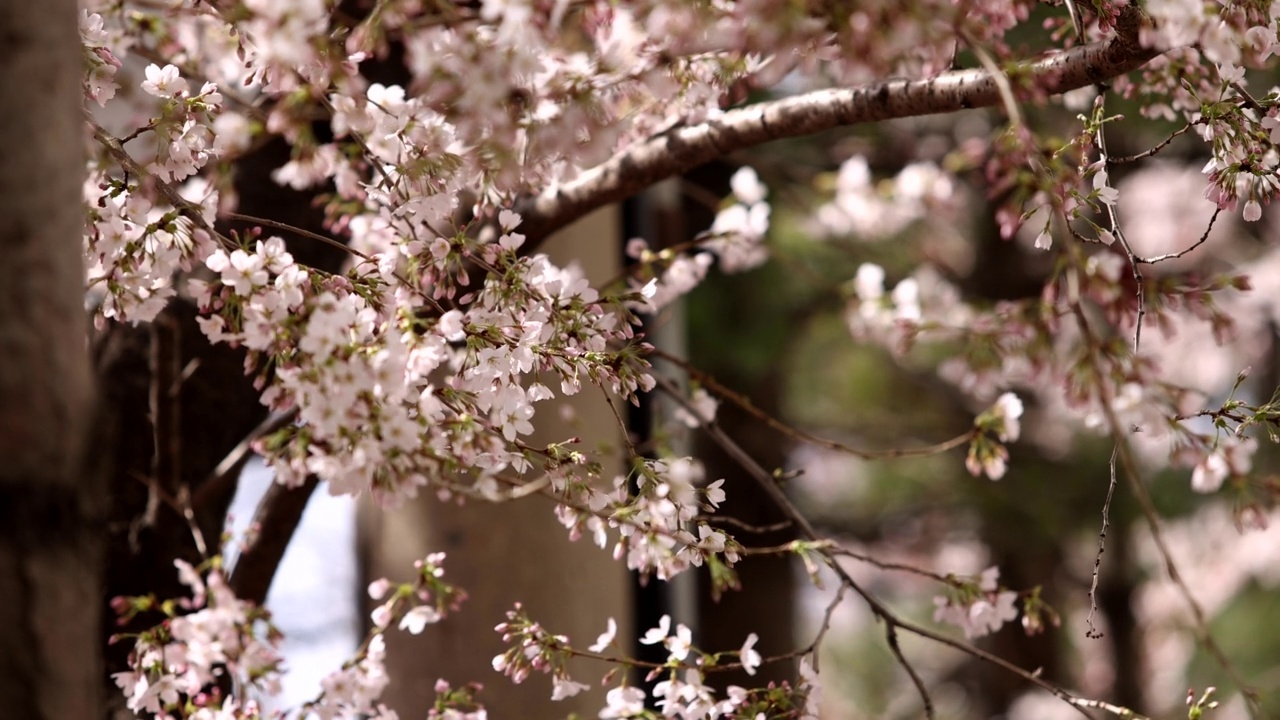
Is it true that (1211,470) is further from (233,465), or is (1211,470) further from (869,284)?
(233,465)

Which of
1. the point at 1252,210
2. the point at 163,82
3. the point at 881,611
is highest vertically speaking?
the point at 163,82

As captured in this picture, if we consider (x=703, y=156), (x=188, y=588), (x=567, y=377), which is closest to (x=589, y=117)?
(x=567, y=377)

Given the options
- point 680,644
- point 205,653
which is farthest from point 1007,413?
point 205,653

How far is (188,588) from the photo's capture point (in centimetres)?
156

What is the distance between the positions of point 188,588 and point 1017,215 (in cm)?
119

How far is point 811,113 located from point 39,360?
0.87 meters

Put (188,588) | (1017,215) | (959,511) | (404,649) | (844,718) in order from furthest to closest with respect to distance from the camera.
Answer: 1. (844,718)
2. (959,511)
3. (404,649)
4. (188,588)
5. (1017,215)

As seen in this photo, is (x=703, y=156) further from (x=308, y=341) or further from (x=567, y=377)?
(x=308, y=341)

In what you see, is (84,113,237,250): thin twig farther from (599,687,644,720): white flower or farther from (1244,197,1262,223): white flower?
(1244,197,1262,223): white flower

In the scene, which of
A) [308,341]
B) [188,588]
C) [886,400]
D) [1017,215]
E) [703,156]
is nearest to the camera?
[308,341]

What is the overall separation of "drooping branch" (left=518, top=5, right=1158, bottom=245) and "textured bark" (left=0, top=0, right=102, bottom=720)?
2.41ft

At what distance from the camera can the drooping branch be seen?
3.57 ft

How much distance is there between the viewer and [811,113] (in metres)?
1.29

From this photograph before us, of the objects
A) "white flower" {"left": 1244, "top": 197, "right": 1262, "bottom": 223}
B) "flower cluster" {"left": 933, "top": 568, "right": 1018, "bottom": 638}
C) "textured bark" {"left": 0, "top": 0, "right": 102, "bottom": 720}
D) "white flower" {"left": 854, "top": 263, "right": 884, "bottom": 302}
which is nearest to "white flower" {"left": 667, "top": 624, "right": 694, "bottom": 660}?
"flower cluster" {"left": 933, "top": 568, "right": 1018, "bottom": 638}
